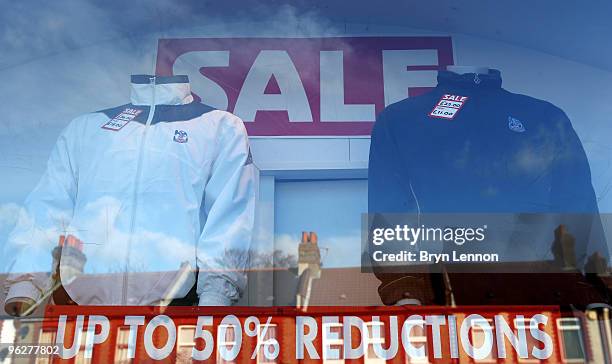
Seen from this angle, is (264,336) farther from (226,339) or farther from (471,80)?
(471,80)

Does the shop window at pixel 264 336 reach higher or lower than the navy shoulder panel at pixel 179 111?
lower

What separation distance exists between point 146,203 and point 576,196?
1.40m

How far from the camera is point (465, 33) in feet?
8.28

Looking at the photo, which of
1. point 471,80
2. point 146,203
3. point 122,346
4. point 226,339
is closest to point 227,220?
point 146,203

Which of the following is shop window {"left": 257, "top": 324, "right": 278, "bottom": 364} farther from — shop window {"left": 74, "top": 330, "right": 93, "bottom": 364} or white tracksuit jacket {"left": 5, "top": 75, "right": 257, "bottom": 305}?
shop window {"left": 74, "top": 330, "right": 93, "bottom": 364}

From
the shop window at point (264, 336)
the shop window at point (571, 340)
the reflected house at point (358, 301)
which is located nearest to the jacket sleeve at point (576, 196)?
the reflected house at point (358, 301)

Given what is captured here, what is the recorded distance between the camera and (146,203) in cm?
223

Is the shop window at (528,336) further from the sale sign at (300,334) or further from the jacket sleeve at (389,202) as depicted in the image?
the jacket sleeve at (389,202)

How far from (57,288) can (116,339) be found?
0.28 metres

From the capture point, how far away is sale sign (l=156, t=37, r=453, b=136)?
2428 millimetres

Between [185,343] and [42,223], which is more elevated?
[42,223]

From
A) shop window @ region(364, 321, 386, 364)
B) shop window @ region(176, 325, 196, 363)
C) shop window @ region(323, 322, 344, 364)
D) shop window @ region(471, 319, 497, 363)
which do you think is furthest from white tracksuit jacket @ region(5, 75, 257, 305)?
shop window @ region(471, 319, 497, 363)

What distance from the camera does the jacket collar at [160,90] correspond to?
2.41 m

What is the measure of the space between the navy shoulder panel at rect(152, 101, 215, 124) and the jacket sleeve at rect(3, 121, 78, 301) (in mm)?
288
